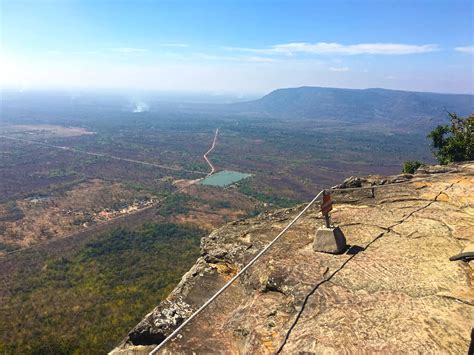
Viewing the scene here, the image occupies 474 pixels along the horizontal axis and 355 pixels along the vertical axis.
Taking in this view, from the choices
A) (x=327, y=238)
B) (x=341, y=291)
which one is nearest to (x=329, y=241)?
(x=327, y=238)

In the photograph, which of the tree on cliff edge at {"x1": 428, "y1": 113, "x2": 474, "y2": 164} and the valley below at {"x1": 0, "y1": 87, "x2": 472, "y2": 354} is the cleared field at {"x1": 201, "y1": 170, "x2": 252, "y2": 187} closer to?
the valley below at {"x1": 0, "y1": 87, "x2": 472, "y2": 354}

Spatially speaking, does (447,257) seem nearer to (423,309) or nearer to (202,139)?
(423,309)

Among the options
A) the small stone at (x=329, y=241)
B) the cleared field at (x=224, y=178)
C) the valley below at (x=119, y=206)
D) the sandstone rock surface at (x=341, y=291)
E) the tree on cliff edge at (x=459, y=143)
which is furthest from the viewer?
the cleared field at (x=224, y=178)

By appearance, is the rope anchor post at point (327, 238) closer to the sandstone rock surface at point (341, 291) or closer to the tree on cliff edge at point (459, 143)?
the sandstone rock surface at point (341, 291)

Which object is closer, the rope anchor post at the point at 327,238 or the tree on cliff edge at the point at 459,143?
the rope anchor post at the point at 327,238

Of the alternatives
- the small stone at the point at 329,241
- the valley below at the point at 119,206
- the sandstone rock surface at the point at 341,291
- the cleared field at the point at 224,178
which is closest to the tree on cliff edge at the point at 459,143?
the sandstone rock surface at the point at 341,291

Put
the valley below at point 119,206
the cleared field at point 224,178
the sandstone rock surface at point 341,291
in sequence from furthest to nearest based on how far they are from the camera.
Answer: the cleared field at point 224,178 < the valley below at point 119,206 < the sandstone rock surface at point 341,291

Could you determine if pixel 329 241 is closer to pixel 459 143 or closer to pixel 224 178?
pixel 459 143

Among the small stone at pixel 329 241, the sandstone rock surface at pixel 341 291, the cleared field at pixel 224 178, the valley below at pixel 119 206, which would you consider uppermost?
the small stone at pixel 329 241
